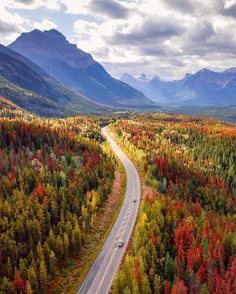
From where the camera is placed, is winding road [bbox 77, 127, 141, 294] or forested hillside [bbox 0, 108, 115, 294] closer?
forested hillside [bbox 0, 108, 115, 294]

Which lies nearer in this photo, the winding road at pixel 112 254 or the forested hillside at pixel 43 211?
the forested hillside at pixel 43 211

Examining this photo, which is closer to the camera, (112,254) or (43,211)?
(112,254)

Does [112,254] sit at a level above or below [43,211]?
below

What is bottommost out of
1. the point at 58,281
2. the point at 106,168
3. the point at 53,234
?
the point at 58,281

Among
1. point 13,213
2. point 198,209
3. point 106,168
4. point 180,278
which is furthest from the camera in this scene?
point 106,168

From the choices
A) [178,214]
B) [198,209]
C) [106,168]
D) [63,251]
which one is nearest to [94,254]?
[63,251]

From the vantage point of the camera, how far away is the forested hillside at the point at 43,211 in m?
83.1

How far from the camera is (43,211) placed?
111438 millimetres

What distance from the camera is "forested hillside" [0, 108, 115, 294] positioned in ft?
273

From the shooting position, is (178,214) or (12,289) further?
(178,214)

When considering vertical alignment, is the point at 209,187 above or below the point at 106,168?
below

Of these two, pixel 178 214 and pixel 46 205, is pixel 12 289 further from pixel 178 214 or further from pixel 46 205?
pixel 178 214

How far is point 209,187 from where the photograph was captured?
18588 cm

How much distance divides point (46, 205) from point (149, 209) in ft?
133
